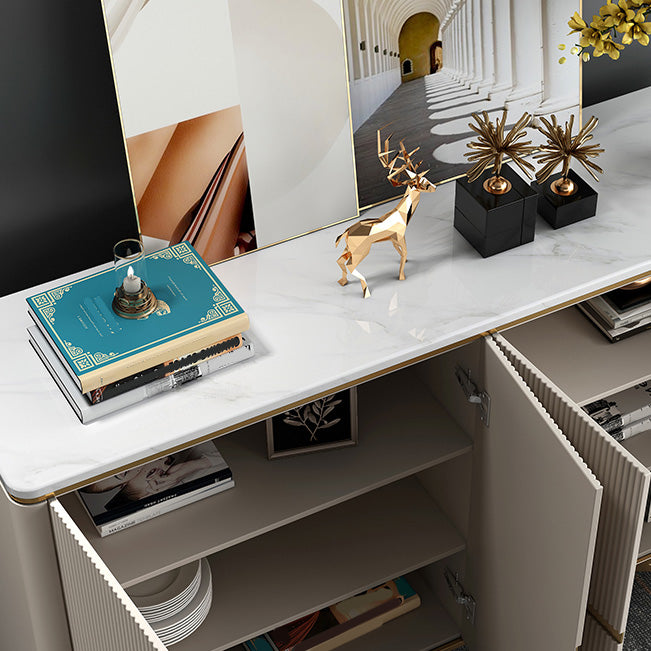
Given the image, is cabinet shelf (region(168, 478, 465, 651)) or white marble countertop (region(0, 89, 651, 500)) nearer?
white marble countertop (region(0, 89, 651, 500))

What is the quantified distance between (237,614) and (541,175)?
0.98 meters

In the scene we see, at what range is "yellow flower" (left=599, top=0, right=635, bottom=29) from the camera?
154 cm

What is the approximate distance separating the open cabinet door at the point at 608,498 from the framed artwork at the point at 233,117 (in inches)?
17.5

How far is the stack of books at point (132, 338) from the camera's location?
1.37 metres

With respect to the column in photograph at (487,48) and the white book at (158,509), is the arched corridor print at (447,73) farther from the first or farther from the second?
the white book at (158,509)

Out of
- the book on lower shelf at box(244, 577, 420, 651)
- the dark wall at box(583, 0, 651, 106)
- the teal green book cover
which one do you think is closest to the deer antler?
the teal green book cover

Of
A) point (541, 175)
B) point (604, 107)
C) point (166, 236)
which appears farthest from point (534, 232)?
point (166, 236)

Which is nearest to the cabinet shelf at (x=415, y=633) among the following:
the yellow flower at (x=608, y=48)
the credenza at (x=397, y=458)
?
the credenza at (x=397, y=458)

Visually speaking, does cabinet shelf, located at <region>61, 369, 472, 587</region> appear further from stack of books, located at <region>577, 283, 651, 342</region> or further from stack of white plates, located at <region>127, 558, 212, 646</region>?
stack of books, located at <region>577, 283, 651, 342</region>

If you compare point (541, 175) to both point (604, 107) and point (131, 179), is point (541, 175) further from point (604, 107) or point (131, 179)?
point (131, 179)

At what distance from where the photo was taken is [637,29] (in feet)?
5.08

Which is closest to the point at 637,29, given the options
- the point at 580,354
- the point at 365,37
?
the point at 365,37

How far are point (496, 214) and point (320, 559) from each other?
0.77 metres

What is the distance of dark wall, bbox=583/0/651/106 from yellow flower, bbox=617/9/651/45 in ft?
1.45
